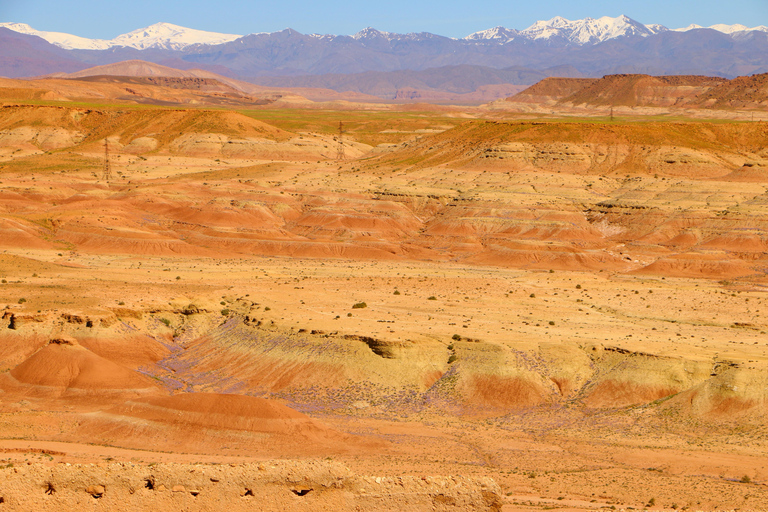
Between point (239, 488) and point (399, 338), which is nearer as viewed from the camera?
point (239, 488)

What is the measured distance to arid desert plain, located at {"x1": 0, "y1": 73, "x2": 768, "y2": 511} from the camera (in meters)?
27.1

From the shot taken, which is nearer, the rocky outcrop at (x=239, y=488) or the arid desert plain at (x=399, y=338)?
the rocky outcrop at (x=239, y=488)

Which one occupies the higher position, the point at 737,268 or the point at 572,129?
the point at 572,129

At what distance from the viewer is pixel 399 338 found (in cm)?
4241

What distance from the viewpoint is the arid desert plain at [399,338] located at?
27.1m

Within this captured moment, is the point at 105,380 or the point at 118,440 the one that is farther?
the point at 105,380

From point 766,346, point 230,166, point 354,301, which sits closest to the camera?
point 766,346

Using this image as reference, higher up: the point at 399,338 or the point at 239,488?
the point at 239,488

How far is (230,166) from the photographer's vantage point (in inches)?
5012

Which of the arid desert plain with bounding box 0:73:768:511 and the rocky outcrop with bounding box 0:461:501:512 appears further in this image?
the arid desert plain with bounding box 0:73:768:511

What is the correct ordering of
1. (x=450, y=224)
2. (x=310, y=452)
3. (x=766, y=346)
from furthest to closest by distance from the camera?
(x=450, y=224) → (x=766, y=346) → (x=310, y=452)

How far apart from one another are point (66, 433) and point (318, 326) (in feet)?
49.1

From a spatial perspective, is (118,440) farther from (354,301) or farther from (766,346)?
(766,346)

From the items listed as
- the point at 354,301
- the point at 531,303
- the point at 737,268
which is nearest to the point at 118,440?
the point at 354,301
